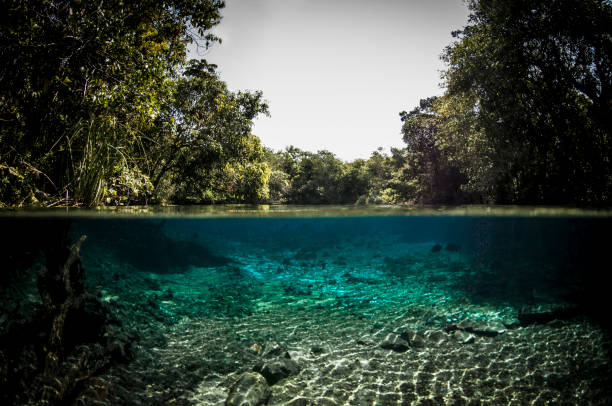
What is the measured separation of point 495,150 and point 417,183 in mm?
14877

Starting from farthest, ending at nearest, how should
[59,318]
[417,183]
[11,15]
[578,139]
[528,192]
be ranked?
[417,183] → [528,192] → [578,139] → [59,318] → [11,15]

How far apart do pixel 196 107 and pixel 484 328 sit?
50.5 ft

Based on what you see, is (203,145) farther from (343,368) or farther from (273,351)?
(343,368)

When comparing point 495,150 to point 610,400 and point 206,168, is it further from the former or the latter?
point 206,168

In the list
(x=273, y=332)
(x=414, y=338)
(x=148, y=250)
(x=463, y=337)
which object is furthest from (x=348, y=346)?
(x=148, y=250)

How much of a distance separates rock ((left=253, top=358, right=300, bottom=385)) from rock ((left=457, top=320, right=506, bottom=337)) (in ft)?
15.7

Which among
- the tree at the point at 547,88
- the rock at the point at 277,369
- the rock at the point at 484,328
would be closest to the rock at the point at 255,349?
the rock at the point at 277,369

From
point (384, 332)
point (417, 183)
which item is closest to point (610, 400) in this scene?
point (384, 332)

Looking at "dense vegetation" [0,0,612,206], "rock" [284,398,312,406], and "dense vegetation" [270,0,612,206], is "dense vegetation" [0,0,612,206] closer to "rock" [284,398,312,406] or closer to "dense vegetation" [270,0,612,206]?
"dense vegetation" [270,0,612,206]

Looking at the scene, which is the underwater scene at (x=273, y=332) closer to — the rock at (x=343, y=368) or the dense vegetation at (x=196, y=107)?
the rock at (x=343, y=368)

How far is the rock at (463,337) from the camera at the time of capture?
7195 mm

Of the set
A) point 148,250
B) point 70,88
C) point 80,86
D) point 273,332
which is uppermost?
point 80,86

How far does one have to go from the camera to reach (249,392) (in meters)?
5.03

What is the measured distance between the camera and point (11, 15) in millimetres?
6070
